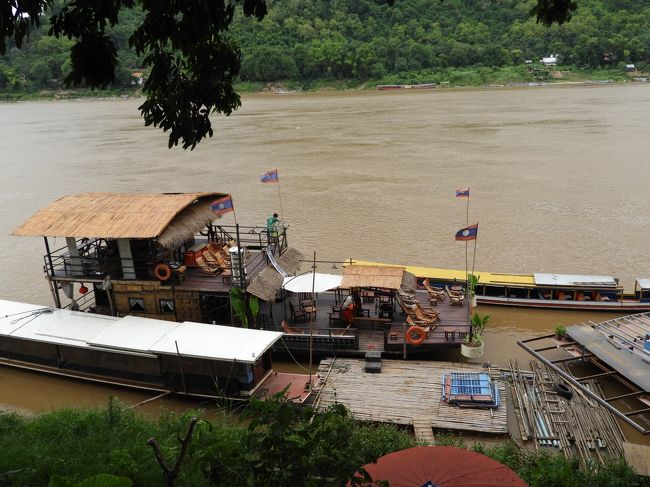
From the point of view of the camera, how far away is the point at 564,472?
289 inches

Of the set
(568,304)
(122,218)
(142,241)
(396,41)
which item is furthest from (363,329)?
(396,41)

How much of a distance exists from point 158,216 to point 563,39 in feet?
317

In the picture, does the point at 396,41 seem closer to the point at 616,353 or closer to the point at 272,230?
the point at 272,230

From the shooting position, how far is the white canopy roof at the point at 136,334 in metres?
11.9

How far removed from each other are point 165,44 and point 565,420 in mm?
9730

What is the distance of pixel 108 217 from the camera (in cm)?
1367

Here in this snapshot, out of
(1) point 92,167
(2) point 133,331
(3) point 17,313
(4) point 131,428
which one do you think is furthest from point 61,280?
(1) point 92,167

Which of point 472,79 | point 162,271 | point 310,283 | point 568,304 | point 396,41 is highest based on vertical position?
point 396,41

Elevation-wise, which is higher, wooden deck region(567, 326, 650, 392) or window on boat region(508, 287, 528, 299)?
wooden deck region(567, 326, 650, 392)

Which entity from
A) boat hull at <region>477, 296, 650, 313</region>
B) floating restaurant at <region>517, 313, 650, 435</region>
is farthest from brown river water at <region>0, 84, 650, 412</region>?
floating restaurant at <region>517, 313, 650, 435</region>

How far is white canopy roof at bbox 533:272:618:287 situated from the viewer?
16.4 meters

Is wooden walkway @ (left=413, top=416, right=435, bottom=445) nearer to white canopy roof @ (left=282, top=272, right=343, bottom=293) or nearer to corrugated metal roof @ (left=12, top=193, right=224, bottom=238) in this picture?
white canopy roof @ (left=282, top=272, right=343, bottom=293)

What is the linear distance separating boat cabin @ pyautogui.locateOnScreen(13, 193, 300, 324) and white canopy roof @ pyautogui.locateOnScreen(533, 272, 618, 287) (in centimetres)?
767

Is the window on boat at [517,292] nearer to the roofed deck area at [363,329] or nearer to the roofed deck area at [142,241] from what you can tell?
the roofed deck area at [363,329]
